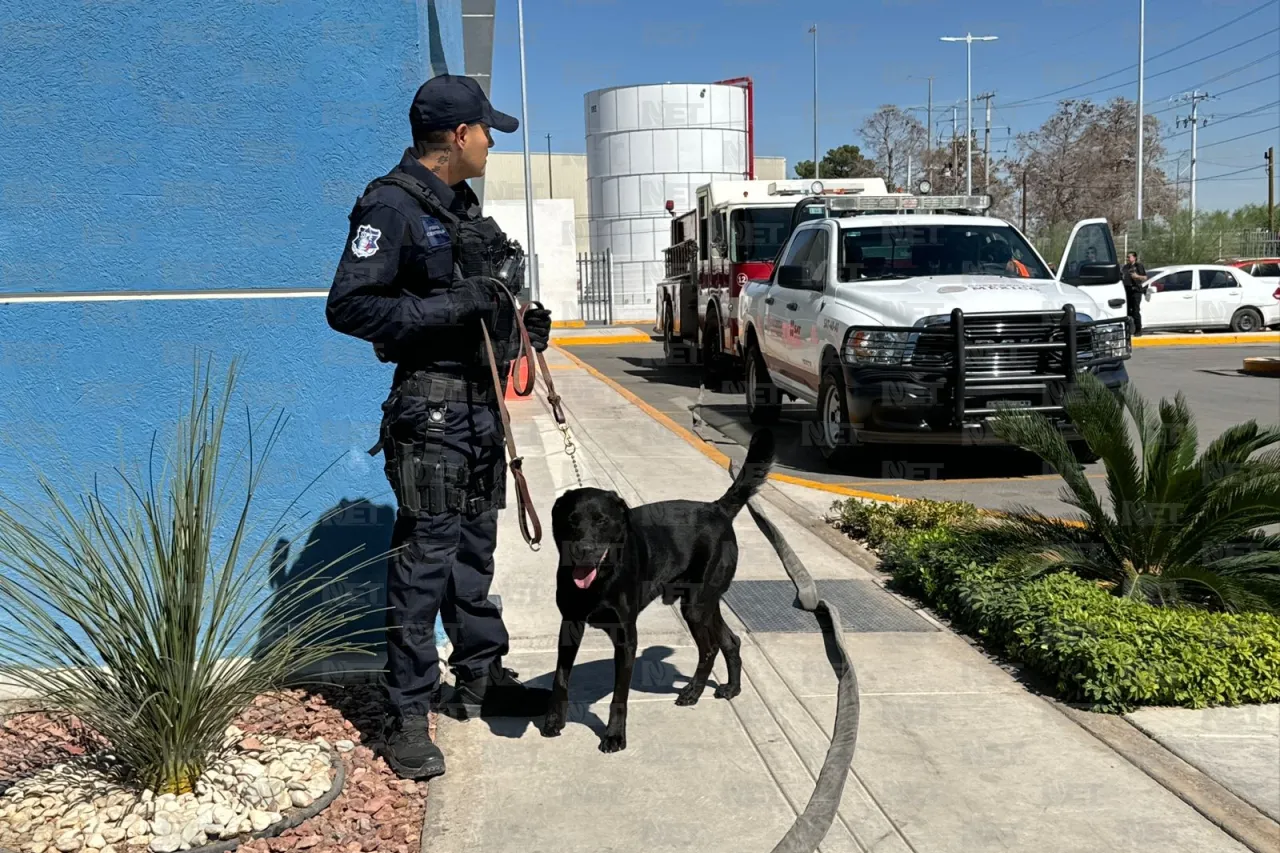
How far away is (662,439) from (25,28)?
6.57m

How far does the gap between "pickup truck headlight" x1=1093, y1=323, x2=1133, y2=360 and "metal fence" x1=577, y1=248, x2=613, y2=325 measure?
81.7 feet

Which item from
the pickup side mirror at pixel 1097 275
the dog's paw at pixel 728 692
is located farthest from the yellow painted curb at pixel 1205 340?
the dog's paw at pixel 728 692

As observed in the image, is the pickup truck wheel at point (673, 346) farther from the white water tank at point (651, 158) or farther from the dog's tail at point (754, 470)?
the white water tank at point (651, 158)

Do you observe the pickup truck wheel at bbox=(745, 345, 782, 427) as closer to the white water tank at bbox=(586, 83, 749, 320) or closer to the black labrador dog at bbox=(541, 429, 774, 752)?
the black labrador dog at bbox=(541, 429, 774, 752)

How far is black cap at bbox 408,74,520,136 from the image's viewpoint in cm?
333

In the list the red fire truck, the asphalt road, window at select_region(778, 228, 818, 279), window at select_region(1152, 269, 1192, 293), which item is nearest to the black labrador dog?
the asphalt road

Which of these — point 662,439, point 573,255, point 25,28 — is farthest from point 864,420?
point 573,255

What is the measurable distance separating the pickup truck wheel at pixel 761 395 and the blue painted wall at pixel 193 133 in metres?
7.74

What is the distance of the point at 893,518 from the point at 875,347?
82.4 inches

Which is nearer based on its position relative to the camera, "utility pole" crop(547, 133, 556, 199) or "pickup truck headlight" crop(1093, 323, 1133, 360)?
"pickup truck headlight" crop(1093, 323, 1133, 360)

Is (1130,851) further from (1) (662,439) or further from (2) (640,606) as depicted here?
(1) (662,439)

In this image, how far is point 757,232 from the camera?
552 inches

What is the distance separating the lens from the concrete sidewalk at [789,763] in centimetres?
305

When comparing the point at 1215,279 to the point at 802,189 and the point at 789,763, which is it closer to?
the point at 802,189
